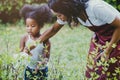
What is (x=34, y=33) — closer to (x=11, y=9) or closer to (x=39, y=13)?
(x=39, y=13)

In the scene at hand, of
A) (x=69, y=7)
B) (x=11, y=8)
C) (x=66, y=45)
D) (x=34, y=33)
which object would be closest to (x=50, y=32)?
(x=34, y=33)

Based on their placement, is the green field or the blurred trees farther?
the blurred trees

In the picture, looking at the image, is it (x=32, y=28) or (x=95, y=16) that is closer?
(x=95, y=16)

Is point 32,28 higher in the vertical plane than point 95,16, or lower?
lower

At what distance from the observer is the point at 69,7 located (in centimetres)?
426

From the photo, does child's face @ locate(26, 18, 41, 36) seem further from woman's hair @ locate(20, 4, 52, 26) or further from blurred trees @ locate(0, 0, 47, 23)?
blurred trees @ locate(0, 0, 47, 23)

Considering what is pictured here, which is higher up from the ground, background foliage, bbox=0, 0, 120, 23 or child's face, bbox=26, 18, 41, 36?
child's face, bbox=26, 18, 41, 36

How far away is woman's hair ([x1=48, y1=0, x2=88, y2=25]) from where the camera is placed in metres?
4.25

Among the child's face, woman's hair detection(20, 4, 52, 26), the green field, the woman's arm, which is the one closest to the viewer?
the woman's arm

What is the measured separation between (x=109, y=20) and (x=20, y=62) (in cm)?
98

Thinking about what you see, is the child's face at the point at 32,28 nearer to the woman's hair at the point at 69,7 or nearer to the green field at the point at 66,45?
the green field at the point at 66,45

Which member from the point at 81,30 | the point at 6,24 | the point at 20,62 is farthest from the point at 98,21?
the point at 6,24

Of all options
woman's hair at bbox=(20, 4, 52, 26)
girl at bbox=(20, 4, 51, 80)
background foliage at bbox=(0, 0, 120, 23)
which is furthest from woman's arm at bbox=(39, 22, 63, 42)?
background foliage at bbox=(0, 0, 120, 23)

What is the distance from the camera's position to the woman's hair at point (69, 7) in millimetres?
4246
